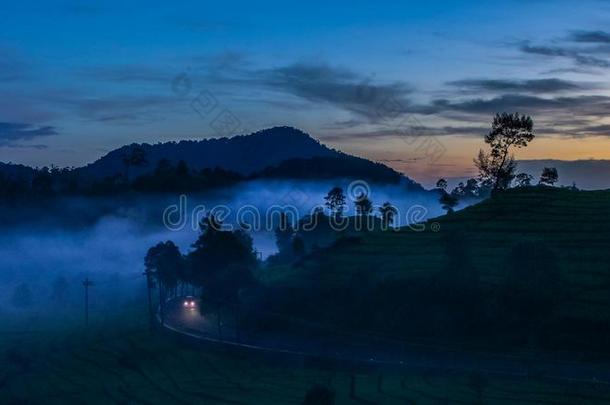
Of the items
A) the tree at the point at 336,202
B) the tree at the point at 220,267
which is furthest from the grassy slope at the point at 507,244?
the tree at the point at 336,202

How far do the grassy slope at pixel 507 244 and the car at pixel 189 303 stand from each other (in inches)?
446

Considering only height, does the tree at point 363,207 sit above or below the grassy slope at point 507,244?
above

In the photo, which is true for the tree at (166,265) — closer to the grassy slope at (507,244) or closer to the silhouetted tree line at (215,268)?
the silhouetted tree line at (215,268)

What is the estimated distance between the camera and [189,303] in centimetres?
11075

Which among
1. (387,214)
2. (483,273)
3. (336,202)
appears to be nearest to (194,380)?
(483,273)

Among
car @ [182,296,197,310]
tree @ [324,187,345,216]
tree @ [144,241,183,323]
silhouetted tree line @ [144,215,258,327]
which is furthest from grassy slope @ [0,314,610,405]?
tree @ [324,187,345,216]

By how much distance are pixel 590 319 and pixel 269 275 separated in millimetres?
45525

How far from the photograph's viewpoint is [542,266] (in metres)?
77.8

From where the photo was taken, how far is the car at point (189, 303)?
109 m

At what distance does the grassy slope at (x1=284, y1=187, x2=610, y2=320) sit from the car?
1133 centimetres

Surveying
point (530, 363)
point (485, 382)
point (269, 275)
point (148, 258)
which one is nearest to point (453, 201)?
point (269, 275)

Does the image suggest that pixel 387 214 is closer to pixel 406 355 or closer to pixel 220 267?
pixel 220 267

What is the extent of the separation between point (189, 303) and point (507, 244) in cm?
4161

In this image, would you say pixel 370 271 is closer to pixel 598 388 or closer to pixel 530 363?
pixel 530 363
